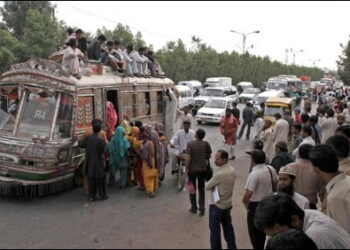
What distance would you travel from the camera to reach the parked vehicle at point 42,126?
7.74 m

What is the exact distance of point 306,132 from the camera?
7.07 m

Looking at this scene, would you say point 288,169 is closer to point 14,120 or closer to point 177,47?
point 14,120

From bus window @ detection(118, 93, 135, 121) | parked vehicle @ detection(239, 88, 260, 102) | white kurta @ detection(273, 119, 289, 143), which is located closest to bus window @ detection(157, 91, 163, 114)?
bus window @ detection(118, 93, 135, 121)

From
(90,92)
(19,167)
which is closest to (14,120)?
(19,167)

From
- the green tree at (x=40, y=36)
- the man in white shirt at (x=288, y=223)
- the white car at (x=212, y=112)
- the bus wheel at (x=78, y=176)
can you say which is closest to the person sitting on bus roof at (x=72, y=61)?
the bus wheel at (x=78, y=176)

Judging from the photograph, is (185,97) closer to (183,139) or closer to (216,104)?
(216,104)

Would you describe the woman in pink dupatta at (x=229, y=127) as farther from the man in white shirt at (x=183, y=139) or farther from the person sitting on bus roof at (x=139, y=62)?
the man in white shirt at (x=183, y=139)

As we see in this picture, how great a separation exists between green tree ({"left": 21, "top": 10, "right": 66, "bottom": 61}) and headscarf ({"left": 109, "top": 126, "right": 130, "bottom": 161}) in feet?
67.9

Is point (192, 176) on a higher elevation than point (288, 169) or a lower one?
lower

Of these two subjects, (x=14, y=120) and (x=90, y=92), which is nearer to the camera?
(x=14, y=120)

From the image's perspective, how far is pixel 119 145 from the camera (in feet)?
28.3

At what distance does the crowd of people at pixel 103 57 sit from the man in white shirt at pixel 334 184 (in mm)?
6022

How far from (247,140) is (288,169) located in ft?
40.8

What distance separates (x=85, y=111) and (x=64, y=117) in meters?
0.65
